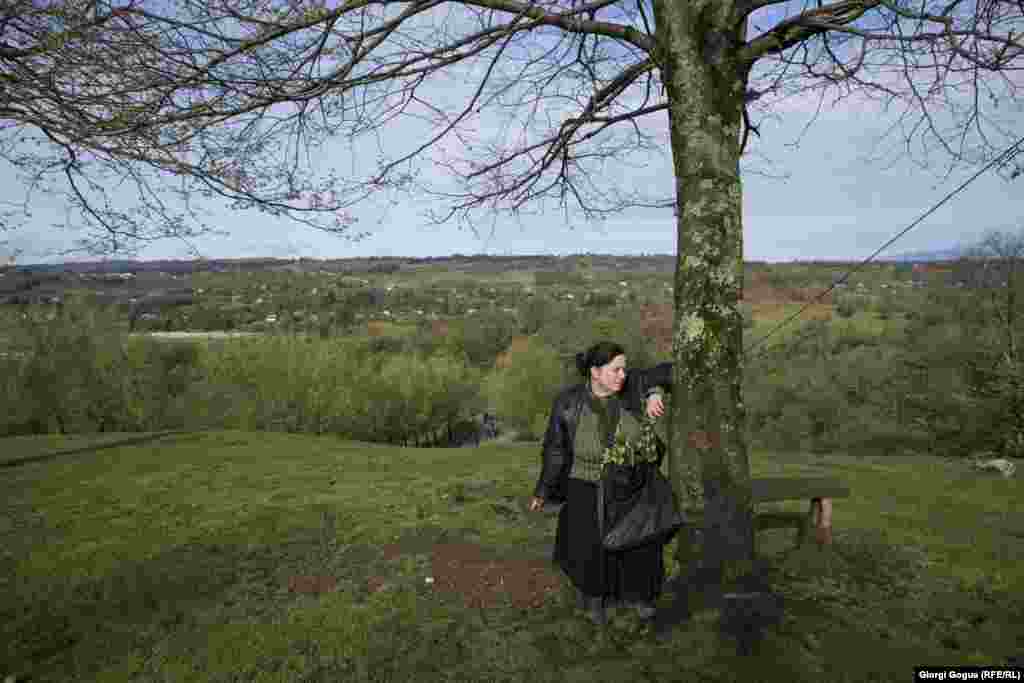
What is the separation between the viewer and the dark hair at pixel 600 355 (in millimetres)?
3740

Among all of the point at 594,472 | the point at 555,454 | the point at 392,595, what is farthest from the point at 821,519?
the point at 392,595

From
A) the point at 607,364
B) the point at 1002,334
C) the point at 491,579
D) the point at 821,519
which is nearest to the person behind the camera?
the point at 607,364

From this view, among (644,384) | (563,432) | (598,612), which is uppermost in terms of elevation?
(644,384)

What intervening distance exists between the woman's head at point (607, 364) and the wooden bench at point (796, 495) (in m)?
1.96

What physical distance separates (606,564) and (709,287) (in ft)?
6.50

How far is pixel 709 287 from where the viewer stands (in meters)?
4.36

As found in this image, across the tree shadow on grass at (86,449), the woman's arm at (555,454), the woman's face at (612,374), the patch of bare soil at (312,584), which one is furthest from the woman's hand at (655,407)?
the tree shadow on grass at (86,449)

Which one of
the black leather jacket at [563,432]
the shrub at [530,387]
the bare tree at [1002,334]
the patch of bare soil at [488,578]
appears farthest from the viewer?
the shrub at [530,387]

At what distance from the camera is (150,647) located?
13.5 feet

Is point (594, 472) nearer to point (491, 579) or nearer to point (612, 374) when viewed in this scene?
point (612, 374)

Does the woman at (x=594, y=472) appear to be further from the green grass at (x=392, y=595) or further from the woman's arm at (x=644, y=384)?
the green grass at (x=392, y=595)

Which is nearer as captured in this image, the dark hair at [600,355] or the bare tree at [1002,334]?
the dark hair at [600,355]

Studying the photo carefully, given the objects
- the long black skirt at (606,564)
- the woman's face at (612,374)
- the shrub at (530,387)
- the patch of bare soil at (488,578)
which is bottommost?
the shrub at (530,387)

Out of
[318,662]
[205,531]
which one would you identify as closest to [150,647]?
[318,662]
